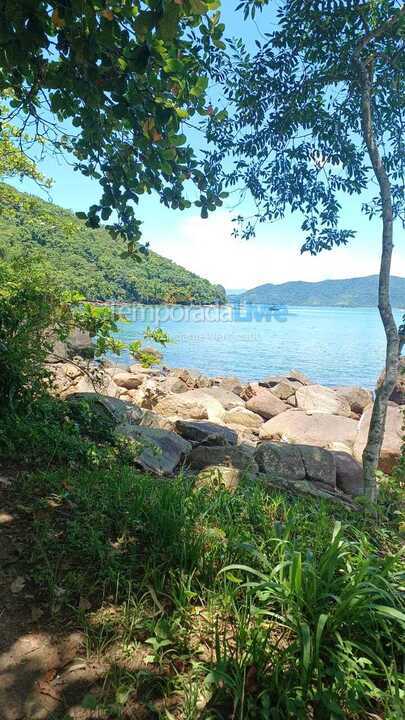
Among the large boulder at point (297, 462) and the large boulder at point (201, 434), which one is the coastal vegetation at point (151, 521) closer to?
the large boulder at point (297, 462)

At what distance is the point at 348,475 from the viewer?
23.8ft

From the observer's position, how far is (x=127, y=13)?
2.43m

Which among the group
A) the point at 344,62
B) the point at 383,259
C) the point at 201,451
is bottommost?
the point at 201,451

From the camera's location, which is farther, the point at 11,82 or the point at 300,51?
the point at 300,51

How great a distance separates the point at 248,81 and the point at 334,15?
51.6 inches

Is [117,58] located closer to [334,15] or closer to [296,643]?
[296,643]

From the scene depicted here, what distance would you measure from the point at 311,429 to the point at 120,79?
9.63m

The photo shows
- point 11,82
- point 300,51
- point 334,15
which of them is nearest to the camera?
point 11,82

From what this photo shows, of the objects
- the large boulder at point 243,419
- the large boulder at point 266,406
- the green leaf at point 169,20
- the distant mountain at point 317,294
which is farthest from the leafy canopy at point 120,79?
the distant mountain at point 317,294

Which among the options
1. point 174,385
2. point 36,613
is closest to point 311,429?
point 174,385

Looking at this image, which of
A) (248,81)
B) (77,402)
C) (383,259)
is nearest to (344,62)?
(248,81)

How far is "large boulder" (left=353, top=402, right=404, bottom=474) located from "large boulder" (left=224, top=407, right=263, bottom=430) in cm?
297

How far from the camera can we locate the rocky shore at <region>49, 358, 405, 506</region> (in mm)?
5418

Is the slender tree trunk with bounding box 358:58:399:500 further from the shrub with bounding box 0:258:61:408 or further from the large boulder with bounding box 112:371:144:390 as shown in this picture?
the large boulder with bounding box 112:371:144:390
